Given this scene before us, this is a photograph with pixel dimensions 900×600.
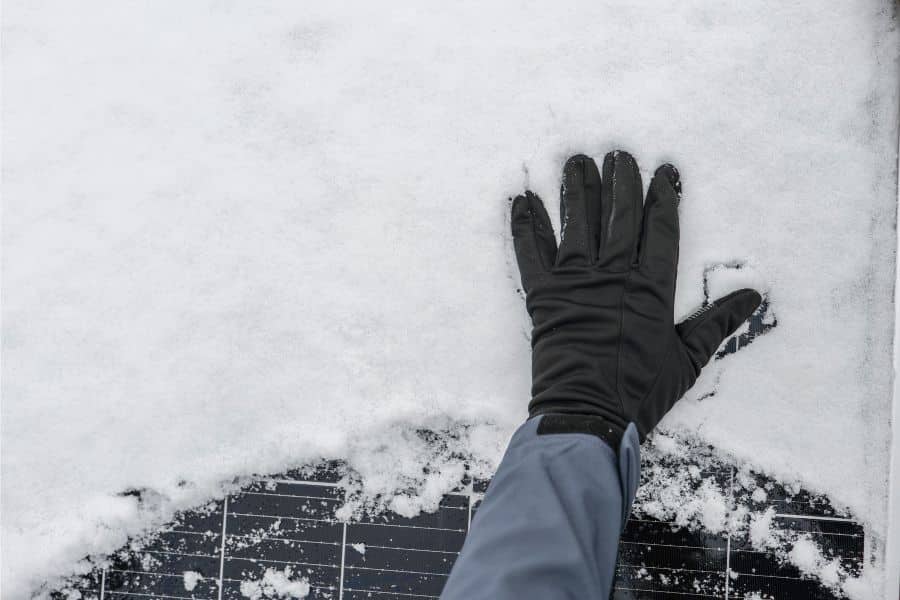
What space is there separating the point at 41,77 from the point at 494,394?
131 centimetres

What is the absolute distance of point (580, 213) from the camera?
133 centimetres

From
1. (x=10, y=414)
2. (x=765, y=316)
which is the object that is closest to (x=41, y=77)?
(x=10, y=414)

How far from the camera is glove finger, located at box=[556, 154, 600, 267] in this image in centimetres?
133

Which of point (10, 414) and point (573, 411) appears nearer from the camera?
point (573, 411)

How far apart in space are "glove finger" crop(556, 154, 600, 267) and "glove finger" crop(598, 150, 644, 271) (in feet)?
0.06

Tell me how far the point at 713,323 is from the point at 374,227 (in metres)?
0.77

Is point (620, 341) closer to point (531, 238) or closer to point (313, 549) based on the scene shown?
point (531, 238)

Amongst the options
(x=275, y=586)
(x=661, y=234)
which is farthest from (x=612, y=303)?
(x=275, y=586)

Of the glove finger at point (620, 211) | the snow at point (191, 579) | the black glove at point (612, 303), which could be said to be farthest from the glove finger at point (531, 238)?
the snow at point (191, 579)

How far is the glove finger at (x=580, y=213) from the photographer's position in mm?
1328

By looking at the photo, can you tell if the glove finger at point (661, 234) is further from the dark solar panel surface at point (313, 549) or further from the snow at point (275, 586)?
the snow at point (275, 586)

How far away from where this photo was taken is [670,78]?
4.47 ft

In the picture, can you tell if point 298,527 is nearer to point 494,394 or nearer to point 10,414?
point 494,394

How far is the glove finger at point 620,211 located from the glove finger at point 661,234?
0.8 inches
